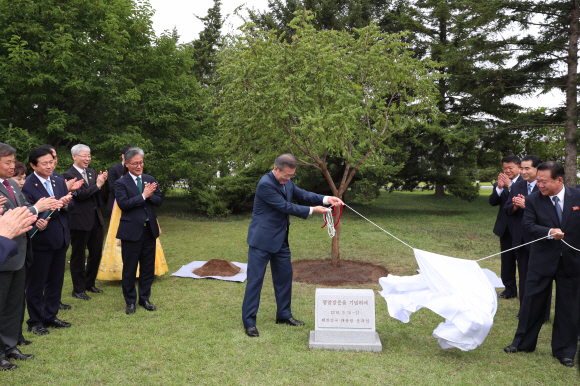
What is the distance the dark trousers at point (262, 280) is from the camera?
189 inches

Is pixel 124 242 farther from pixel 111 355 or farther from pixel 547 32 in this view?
pixel 547 32

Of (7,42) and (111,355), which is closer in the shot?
(111,355)

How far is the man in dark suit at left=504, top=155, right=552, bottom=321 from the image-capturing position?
212 inches

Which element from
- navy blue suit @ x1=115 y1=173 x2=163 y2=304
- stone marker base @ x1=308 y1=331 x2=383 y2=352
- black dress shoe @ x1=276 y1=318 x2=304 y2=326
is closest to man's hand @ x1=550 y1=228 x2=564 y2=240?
stone marker base @ x1=308 y1=331 x2=383 y2=352

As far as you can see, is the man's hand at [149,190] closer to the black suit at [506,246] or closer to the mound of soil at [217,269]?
the mound of soil at [217,269]

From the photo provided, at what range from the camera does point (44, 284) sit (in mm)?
4641

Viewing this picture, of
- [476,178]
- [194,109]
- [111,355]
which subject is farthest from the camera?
[476,178]

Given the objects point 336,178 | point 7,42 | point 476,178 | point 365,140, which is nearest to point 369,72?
point 365,140

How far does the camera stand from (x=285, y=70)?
7.09 metres

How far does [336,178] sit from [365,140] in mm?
10880

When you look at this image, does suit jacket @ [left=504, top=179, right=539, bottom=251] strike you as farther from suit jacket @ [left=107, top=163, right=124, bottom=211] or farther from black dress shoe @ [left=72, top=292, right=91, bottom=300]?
black dress shoe @ [left=72, top=292, right=91, bottom=300]

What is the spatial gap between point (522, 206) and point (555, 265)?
1.58 meters

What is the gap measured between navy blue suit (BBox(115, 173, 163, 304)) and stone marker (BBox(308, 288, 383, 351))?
2.51 m

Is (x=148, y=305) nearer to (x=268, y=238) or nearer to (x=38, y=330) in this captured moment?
(x=38, y=330)
